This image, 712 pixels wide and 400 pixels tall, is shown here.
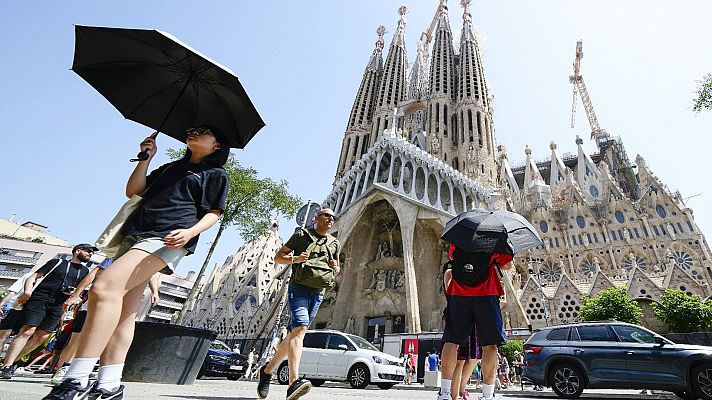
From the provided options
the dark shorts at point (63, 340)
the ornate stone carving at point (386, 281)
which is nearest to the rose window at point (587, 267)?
the ornate stone carving at point (386, 281)

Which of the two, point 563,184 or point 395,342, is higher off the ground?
point 563,184

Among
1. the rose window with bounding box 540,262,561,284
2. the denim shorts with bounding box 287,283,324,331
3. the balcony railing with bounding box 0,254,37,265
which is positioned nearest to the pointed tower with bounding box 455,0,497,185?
the rose window with bounding box 540,262,561,284

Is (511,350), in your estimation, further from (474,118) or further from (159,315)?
(159,315)

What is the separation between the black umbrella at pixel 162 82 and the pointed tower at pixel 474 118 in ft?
108

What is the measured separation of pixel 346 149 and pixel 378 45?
22.6 m

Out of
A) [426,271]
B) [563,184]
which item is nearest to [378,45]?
[563,184]

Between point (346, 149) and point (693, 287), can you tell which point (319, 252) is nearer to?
point (693, 287)

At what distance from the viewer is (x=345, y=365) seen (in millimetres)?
→ 9336

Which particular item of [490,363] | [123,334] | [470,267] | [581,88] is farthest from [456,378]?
[581,88]

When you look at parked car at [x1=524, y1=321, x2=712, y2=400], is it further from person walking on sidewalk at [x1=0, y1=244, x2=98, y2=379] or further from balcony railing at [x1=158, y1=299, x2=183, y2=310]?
balcony railing at [x1=158, y1=299, x2=183, y2=310]

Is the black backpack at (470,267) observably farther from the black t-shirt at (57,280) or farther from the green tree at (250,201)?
the green tree at (250,201)

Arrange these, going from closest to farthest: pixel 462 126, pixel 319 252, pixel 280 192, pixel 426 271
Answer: pixel 319 252, pixel 280 192, pixel 426 271, pixel 462 126

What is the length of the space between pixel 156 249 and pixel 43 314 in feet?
13.2

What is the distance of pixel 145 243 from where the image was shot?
2.03 meters
